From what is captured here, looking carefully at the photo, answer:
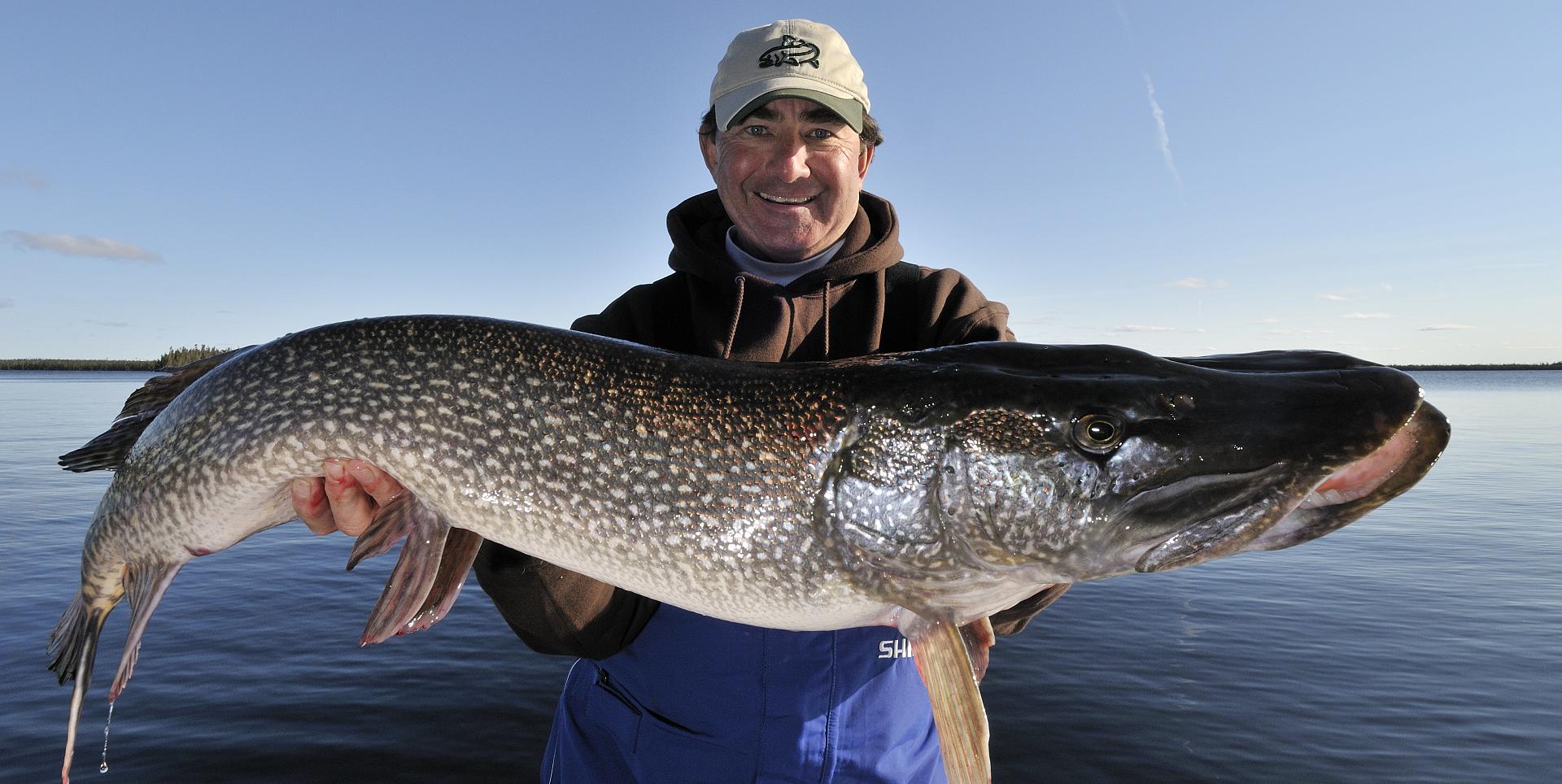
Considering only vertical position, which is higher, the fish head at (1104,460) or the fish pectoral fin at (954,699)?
the fish head at (1104,460)

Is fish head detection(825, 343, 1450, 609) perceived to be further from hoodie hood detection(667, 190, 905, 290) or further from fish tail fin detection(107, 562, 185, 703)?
fish tail fin detection(107, 562, 185, 703)

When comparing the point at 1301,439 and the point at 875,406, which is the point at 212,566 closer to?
the point at 875,406

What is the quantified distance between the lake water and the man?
3.48 meters

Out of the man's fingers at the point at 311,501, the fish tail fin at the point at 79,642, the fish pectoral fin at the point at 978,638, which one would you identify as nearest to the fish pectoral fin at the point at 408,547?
the man's fingers at the point at 311,501

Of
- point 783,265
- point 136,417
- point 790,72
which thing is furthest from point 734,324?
point 136,417

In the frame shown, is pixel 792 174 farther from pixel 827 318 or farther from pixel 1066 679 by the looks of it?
pixel 1066 679

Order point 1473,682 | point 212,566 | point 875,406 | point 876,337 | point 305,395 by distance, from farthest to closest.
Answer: point 212,566, point 1473,682, point 876,337, point 305,395, point 875,406

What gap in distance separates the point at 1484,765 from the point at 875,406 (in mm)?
5978

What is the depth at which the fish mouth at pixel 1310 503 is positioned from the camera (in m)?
1.55

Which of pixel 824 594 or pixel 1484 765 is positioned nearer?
pixel 824 594

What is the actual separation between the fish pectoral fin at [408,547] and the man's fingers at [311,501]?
0.55 feet

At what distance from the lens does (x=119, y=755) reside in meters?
5.23

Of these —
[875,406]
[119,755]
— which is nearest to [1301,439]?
[875,406]

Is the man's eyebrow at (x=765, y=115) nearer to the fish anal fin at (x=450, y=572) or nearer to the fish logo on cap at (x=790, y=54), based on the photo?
the fish logo on cap at (x=790, y=54)
